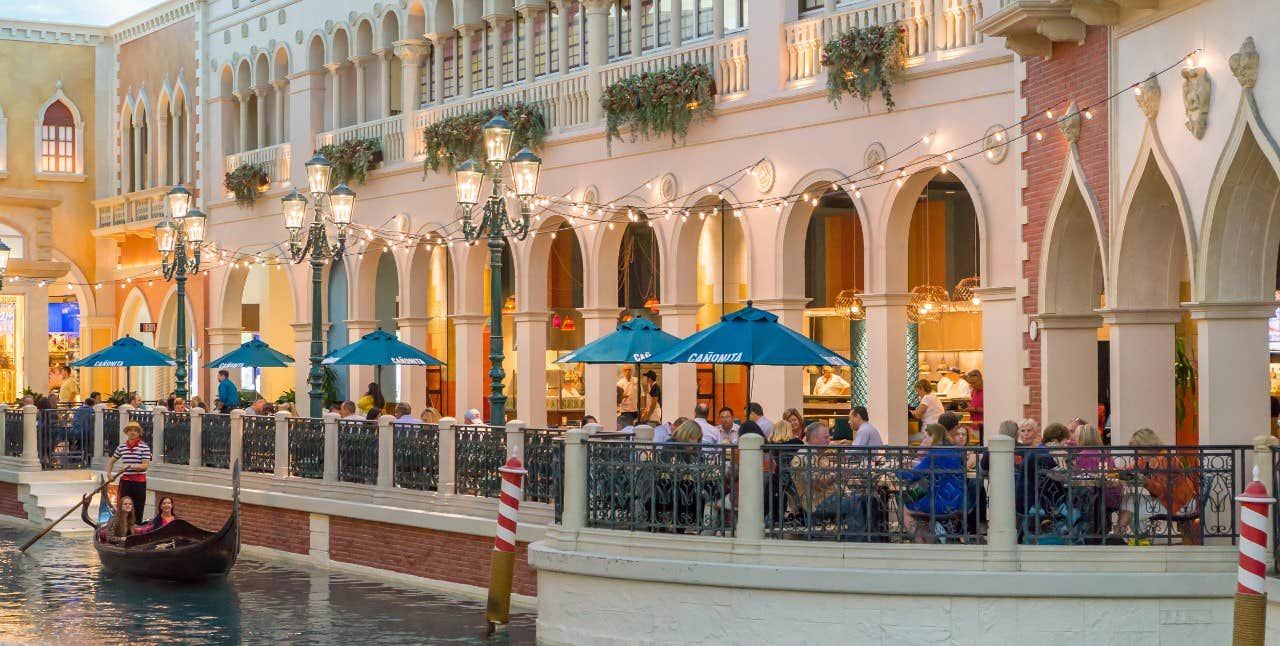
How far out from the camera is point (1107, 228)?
14609 mm

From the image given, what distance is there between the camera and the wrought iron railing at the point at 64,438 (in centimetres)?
2533

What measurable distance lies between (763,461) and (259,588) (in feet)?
22.2

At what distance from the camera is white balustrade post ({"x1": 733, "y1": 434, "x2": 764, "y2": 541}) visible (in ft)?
40.6

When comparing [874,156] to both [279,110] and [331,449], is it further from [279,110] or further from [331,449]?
[279,110]

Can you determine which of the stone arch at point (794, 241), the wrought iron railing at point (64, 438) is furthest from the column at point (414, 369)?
the stone arch at point (794, 241)

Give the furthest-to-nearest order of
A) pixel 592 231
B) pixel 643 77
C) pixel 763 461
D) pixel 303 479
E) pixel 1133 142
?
pixel 592 231, pixel 643 77, pixel 303 479, pixel 1133 142, pixel 763 461

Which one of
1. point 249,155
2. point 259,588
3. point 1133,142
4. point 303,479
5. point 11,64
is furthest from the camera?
point 11,64

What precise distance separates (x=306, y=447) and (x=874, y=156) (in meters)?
6.68

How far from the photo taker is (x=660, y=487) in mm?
13008

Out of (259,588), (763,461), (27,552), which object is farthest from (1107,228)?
(27,552)

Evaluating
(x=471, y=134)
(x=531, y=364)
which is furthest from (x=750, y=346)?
(x=471, y=134)

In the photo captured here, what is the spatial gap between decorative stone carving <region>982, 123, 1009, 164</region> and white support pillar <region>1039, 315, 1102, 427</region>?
1.85 meters

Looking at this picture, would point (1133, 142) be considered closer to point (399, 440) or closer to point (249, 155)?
point (399, 440)

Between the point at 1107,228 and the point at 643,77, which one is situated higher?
the point at 643,77
